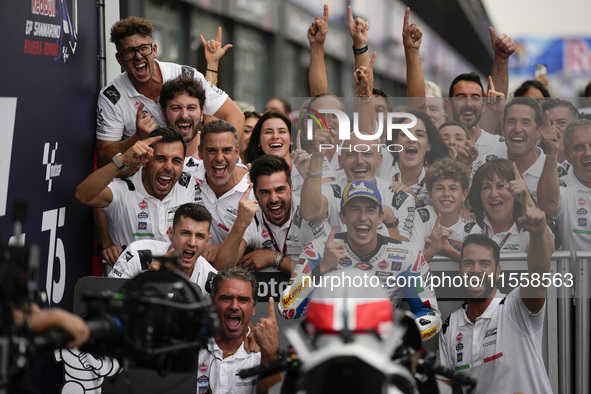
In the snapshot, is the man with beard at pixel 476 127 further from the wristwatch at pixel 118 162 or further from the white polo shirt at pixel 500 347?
the wristwatch at pixel 118 162

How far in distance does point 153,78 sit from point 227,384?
2432mm

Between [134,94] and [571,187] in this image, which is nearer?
[571,187]

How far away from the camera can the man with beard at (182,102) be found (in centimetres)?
605

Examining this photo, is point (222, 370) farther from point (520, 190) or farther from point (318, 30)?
point (318, 30)

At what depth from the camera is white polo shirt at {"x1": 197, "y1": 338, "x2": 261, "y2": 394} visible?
509 cm

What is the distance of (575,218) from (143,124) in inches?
121

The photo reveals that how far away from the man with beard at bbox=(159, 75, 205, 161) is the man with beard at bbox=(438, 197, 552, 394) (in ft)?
7.26

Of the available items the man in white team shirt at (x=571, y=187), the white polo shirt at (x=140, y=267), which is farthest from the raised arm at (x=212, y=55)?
the man in white team shirt at (x=571, y=187)

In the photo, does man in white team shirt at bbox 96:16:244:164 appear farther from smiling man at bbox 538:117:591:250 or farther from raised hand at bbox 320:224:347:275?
smiling man at bbox 538:117:591:250

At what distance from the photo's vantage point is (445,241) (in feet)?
17.6

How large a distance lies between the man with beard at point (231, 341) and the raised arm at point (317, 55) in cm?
172

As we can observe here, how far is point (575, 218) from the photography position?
17.4ft

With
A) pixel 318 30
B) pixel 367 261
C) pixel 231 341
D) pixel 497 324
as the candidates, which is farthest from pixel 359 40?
pixel 231 341

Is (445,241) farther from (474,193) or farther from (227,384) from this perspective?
(227,384)
